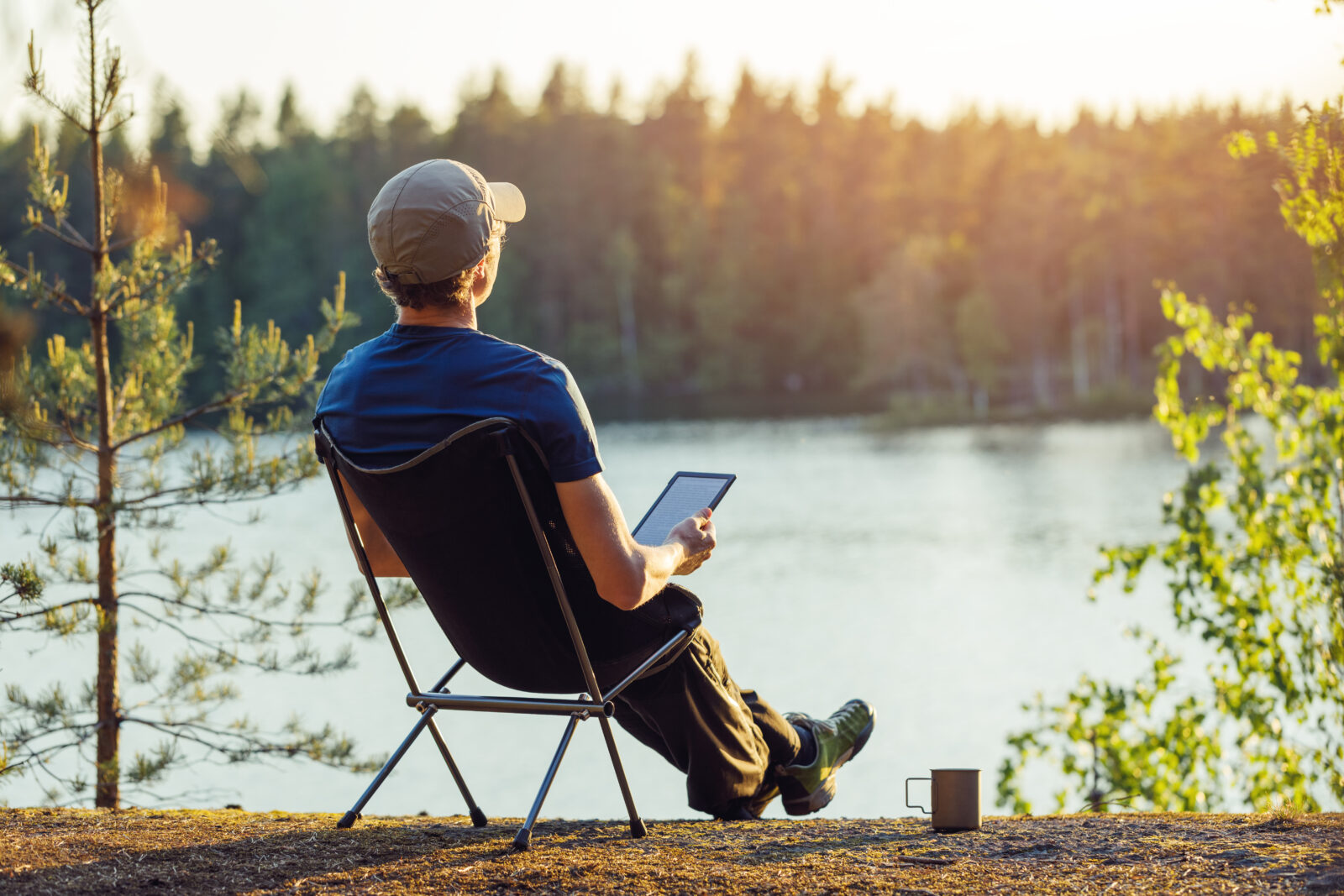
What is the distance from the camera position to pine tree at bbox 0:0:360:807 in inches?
145

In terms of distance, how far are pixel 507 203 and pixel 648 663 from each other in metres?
0.85

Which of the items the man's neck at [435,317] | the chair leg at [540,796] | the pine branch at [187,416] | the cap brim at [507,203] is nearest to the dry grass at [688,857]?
the chair leg at [540,796]

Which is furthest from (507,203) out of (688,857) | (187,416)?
(187,416)

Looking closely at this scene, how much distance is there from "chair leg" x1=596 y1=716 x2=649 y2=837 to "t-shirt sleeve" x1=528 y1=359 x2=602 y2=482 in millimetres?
471

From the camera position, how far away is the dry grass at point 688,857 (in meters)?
1.96

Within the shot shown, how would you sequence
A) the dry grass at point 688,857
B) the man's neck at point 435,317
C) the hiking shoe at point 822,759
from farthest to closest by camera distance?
the hiking shoe at point 822,759 < the man's neck at point 435,317 < the dry grass at point 688,857

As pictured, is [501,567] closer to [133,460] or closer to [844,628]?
[133,460]

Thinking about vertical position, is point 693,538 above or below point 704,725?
above

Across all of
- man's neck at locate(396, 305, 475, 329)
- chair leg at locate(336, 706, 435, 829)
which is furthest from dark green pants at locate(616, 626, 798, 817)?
man's neck at locate(396, 305, 475, 329)

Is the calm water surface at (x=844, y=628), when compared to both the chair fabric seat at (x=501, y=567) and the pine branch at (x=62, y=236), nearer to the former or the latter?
the pine branch at (x=62, y=236)

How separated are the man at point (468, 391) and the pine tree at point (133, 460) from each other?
1.47 meters

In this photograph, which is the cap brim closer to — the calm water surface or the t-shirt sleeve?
the t-shirt sleeve

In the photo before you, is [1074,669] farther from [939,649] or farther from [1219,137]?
[1219,137]

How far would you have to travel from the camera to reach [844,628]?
1479cm
